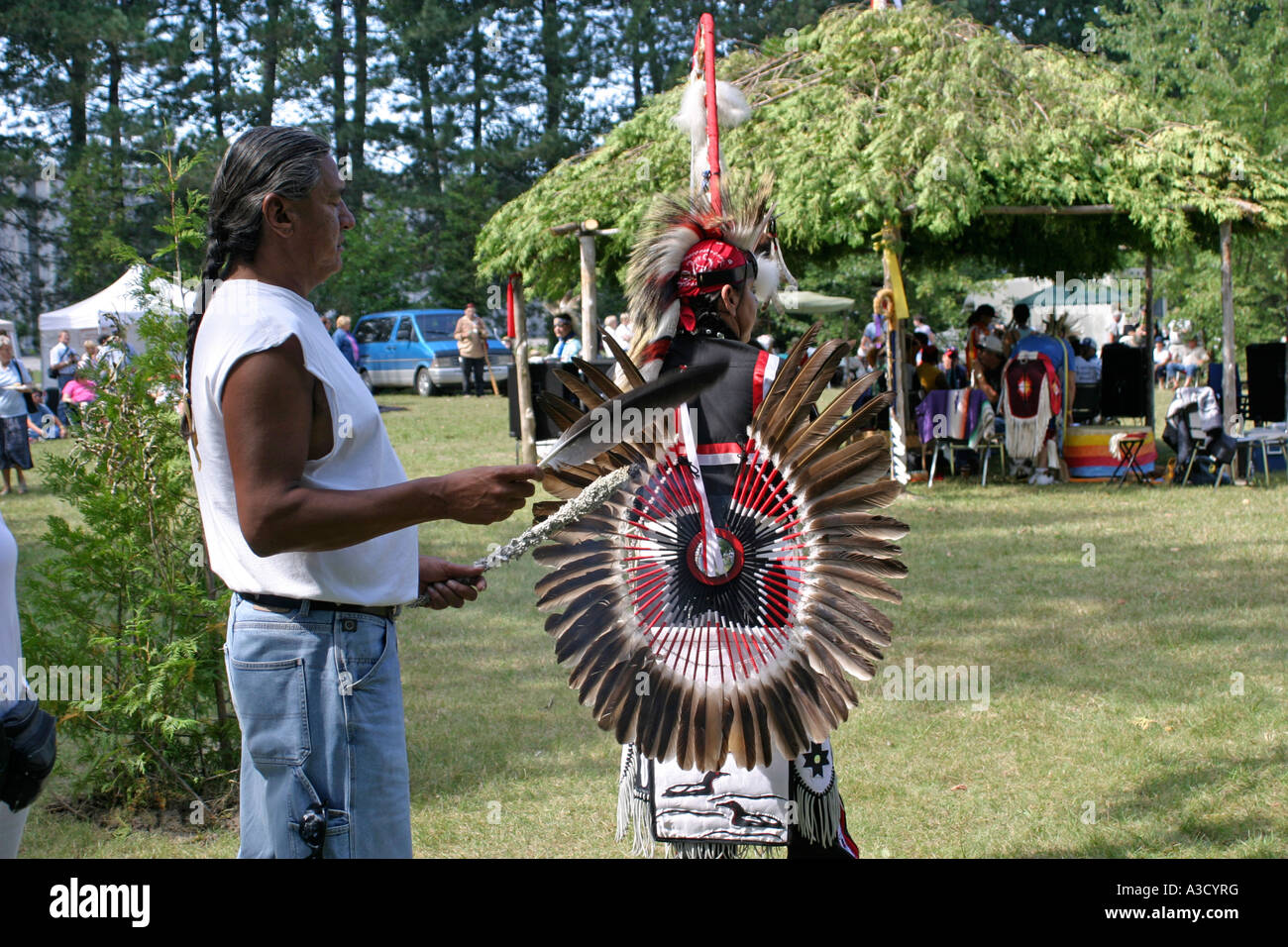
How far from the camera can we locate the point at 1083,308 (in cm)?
2752

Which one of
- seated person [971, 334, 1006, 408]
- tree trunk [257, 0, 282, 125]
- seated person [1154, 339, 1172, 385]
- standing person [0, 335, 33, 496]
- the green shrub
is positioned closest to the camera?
the green shrub

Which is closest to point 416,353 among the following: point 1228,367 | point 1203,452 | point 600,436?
point 1203,452

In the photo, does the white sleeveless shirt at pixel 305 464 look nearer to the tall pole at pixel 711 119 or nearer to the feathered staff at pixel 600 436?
the feathered staff at pixel 600 436

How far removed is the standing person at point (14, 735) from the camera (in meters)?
1.93

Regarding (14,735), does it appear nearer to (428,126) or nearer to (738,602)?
(738,602)

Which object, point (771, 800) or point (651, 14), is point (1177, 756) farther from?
point (651, 14)

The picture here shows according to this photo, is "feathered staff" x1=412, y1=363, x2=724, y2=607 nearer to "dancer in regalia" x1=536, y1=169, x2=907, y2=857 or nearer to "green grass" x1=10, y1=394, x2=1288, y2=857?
"dancer in regalia" x1=536, y1=169, x2=907, y2=857

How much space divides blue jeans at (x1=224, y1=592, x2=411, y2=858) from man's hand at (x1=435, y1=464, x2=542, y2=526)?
0.93ft

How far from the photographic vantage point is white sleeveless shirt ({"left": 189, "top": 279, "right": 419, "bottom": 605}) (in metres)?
1.77

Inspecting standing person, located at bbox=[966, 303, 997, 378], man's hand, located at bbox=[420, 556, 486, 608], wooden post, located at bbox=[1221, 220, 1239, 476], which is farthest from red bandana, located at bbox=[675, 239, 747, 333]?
wooden post, located at bbox=[1221, 220, 1239, 476]

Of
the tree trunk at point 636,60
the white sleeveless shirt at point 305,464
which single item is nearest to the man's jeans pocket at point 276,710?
the white sleeveless shirt at point 305,464

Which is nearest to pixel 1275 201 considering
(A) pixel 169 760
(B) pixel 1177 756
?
(B) pixel 1177 756

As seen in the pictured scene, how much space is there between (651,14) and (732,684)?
31471mm

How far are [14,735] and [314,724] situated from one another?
539 mm
